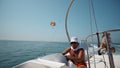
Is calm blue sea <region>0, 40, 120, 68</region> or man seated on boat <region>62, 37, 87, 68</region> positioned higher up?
man seated on boat <region>62, 37, 87, 68</region>

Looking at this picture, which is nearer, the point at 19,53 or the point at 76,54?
the point at 76,54

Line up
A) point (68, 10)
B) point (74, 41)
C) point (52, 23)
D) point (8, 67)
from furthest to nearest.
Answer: point (8, 67) < point (52, 23) < point (68, 10) < point (74, 41)

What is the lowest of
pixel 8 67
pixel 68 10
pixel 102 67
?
pixel 8 67

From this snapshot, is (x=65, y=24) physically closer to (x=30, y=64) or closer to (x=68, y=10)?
(x=68, y=10)

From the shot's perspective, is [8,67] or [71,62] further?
[8,67]

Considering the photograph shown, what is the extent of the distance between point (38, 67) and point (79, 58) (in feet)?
3.36

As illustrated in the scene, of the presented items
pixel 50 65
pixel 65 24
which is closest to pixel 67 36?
pixel 65 24

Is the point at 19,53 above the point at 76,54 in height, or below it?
below

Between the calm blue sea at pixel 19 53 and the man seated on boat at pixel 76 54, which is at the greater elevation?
the man seated on boat at pixel 76 54

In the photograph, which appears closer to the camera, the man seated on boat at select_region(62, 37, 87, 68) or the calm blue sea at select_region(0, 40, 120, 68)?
the man seated on boat at select_region(62, 37, 87, 68)

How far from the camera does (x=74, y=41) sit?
236 cm

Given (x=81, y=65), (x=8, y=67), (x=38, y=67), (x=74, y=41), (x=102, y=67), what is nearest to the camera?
(x=38, y=67)

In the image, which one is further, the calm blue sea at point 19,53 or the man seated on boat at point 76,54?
the calm blue sea at point 19,53

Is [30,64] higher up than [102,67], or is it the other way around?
[30,64]
